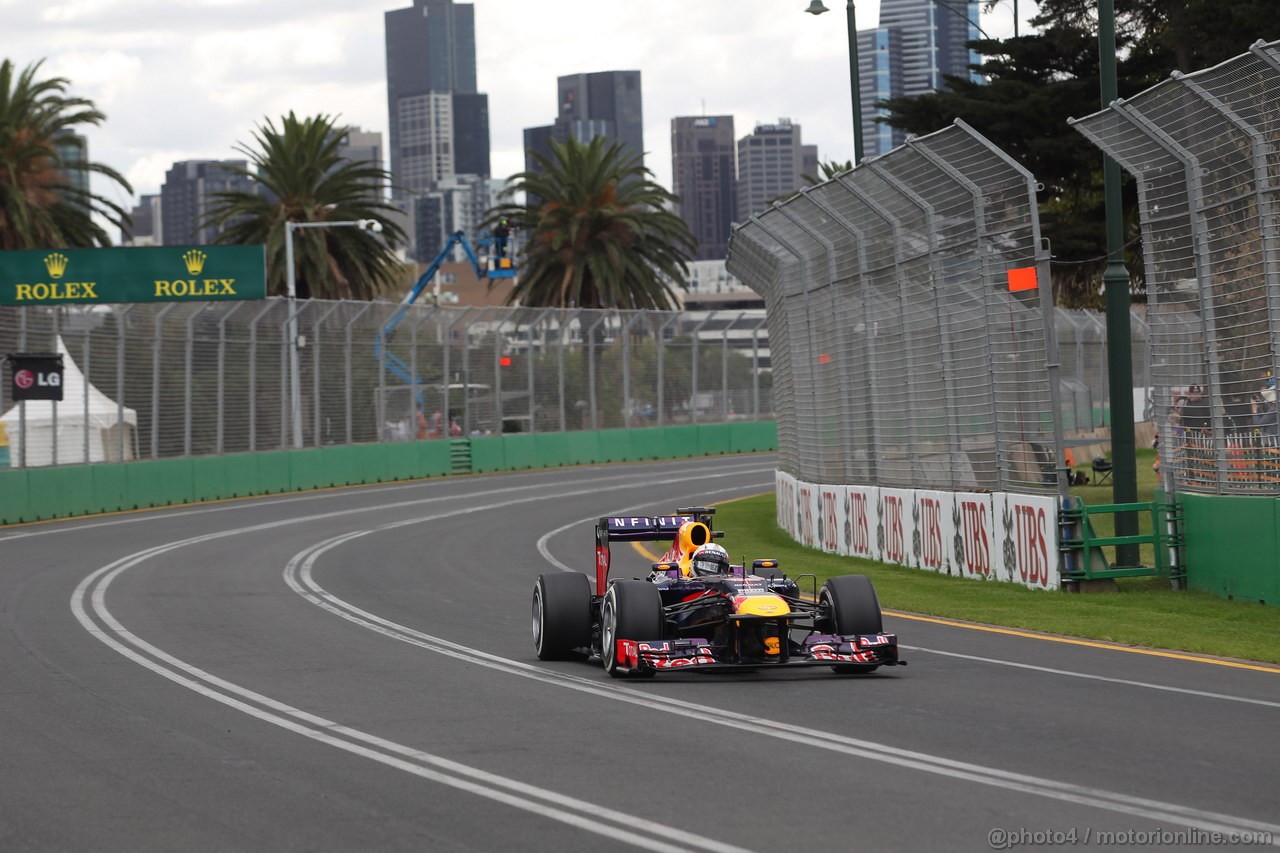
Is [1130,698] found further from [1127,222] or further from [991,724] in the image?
[1127,222]

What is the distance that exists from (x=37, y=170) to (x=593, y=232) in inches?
746

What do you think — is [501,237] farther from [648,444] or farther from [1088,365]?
[1088,365]

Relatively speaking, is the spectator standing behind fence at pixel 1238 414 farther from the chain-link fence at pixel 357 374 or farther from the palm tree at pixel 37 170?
the palm tree at pixel 37 170

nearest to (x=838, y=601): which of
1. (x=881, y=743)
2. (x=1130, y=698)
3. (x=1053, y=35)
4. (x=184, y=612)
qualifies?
(x=1130, y=698)

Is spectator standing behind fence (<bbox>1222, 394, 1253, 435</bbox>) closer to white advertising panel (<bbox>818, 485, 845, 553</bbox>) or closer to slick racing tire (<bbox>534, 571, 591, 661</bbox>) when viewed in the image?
slick racing tire (<bbox>534, 571, 591, 661</bbox>)

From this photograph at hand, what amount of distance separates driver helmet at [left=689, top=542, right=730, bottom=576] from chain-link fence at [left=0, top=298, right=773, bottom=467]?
24.2m

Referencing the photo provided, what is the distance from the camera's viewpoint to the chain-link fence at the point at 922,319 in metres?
17.5

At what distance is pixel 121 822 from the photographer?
7.37 metres

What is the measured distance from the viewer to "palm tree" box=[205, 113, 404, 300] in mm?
51844

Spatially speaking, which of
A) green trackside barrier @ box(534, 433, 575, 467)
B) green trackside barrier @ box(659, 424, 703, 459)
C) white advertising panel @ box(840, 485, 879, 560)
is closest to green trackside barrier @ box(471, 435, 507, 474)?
green trackside barrier @ box(534, 433, 575, 467)

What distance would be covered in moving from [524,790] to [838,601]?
4.43 meters

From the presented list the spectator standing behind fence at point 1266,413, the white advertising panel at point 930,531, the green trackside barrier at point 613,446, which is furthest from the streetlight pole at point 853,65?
the green trackside barrier at point 613,446

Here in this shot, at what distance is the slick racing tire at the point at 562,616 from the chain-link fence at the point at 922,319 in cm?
621
